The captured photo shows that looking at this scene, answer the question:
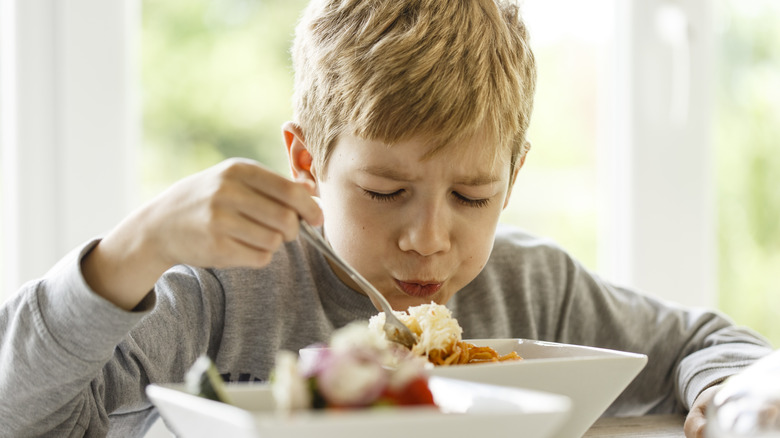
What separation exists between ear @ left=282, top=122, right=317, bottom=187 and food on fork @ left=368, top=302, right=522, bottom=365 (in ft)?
1.17

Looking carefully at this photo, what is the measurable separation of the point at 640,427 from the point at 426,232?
0.31 m

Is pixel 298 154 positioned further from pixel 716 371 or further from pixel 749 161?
pixel 749 161

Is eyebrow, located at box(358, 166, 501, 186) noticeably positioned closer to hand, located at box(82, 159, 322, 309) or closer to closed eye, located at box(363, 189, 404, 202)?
closed eye, located at box(363, 189, 404, 202)

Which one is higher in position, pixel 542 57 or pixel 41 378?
pixel 542 57

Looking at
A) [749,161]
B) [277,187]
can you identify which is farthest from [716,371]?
[749,161]

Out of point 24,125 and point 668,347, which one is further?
point 24,125

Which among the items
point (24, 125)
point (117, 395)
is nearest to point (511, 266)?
point (117, 395)

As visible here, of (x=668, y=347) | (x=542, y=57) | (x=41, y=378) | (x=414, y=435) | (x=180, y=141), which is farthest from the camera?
(x=542, y=57)

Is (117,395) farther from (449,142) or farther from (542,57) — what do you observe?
(542,57)

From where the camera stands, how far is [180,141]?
5.93 feet

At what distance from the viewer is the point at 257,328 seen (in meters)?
1.07

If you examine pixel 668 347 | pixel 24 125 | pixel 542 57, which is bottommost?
pixel 668 347

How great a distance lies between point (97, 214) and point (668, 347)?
1073mm

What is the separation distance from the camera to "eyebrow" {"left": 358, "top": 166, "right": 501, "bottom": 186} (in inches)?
35.2
